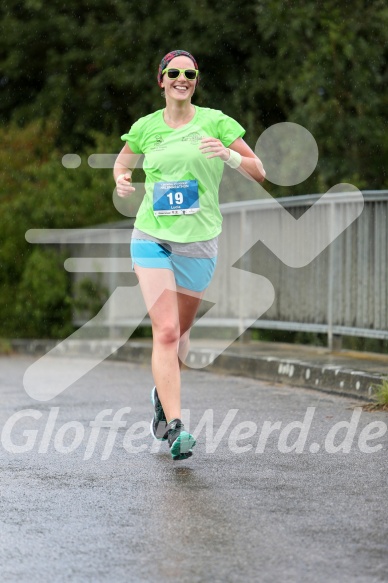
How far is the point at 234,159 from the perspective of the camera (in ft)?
21.7

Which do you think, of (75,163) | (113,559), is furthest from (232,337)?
(113,559)

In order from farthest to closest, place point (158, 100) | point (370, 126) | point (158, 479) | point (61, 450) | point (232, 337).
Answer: point (158, 100) → point (370, 126) → point (232, 337) → point (61, 450) → point (158, 479)

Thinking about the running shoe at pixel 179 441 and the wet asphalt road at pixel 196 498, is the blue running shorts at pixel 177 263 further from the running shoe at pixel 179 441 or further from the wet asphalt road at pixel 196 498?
the wet asphalt road at pixel 196 498

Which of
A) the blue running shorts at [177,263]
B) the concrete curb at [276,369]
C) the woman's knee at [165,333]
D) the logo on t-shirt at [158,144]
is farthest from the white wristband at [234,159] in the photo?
the concrete curb at [276,369]

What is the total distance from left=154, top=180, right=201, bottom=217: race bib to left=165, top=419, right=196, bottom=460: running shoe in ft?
3.46

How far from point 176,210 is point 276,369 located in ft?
14.1

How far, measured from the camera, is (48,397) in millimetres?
9641

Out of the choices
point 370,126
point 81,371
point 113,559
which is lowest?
point 81,371

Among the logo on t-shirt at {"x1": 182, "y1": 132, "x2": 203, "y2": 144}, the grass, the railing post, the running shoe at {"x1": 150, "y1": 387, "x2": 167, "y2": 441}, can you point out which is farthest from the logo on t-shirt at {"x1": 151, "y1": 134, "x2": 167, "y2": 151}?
the railing post

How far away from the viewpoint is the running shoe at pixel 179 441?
Result: 6.39 meters

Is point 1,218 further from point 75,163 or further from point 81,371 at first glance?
point 81,371

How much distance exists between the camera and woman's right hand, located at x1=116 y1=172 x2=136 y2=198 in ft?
22.6

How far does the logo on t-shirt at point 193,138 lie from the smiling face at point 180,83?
18cm

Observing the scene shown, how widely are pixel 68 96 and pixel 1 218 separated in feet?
30.7
